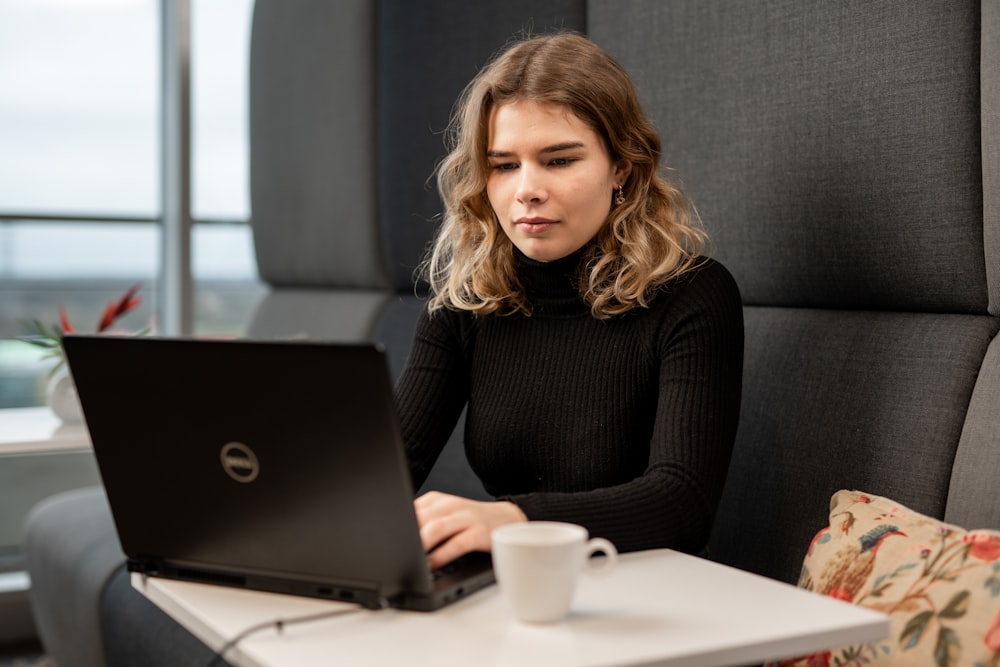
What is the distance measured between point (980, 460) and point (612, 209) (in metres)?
0.57

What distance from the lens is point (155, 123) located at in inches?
146

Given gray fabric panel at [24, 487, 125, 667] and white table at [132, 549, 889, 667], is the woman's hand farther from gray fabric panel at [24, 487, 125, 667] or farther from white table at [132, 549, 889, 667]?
gray fabric panel at [24, 487, 125, 667]

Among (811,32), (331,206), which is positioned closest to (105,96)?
(331,206)

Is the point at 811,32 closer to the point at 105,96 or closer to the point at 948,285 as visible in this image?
the point at 948,285

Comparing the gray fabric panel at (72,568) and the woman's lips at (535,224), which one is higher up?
the woman's lips at (535,224)

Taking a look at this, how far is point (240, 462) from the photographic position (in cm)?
101

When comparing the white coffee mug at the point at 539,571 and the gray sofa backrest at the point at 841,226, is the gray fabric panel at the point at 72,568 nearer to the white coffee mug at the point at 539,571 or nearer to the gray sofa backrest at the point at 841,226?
the gray sofa backrest at the point at 841,226

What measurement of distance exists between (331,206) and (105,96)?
1134mm

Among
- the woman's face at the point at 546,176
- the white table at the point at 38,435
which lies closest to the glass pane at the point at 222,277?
the white table at the point at 38,435

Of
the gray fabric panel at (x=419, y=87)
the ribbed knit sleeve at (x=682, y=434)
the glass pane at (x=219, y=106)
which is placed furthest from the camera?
the glass pane at (x=219, y=106)

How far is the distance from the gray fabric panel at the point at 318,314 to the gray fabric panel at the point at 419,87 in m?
0.11

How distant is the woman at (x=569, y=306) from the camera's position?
143 cm

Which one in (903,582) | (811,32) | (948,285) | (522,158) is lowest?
(903,582)

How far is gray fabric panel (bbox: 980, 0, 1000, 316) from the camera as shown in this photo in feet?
4.43
